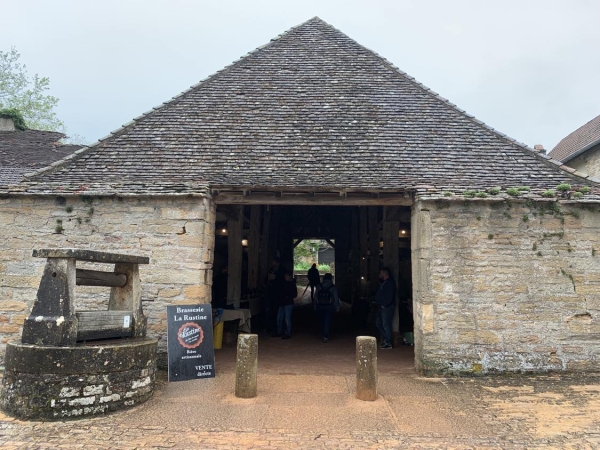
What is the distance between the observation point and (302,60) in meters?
9.36

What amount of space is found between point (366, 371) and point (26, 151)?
1091cm

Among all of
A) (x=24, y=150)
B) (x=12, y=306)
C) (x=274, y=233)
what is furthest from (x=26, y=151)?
(x=274, y=233)

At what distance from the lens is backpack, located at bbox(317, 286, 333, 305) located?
874 centimetres

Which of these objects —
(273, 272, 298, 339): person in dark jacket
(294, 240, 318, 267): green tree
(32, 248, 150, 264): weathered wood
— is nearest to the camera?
(32, 248, 150, 264): weathered wood

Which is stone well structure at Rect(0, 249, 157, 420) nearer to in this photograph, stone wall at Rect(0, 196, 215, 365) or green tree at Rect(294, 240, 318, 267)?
stone wall at Rect(0, 196, 215, 365)

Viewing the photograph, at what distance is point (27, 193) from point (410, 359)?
23.7ft

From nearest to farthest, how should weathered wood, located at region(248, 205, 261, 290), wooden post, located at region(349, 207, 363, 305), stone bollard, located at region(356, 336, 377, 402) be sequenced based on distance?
stone bollard, located at region(356, 336, 377, 402)
weathered wood, located at region(248, 205, 261, 290)
wooden post, located at region(349, 207, 363, 305)

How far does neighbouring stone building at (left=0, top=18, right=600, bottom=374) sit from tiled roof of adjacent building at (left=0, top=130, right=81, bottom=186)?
2.20m

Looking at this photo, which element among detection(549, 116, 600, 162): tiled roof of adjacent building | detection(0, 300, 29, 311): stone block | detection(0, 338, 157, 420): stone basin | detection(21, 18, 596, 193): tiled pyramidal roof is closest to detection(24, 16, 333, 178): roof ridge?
detection(21, 18, 596, 193): tiled pyramidal roof

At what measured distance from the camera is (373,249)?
11.6m

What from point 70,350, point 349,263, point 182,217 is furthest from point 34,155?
point 349,263

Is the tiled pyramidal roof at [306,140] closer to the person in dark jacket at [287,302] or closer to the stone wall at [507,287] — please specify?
the stone wall at [507,287]

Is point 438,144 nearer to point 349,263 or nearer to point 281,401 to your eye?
point 281,401

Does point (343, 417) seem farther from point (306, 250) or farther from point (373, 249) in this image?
point (306, 250)
